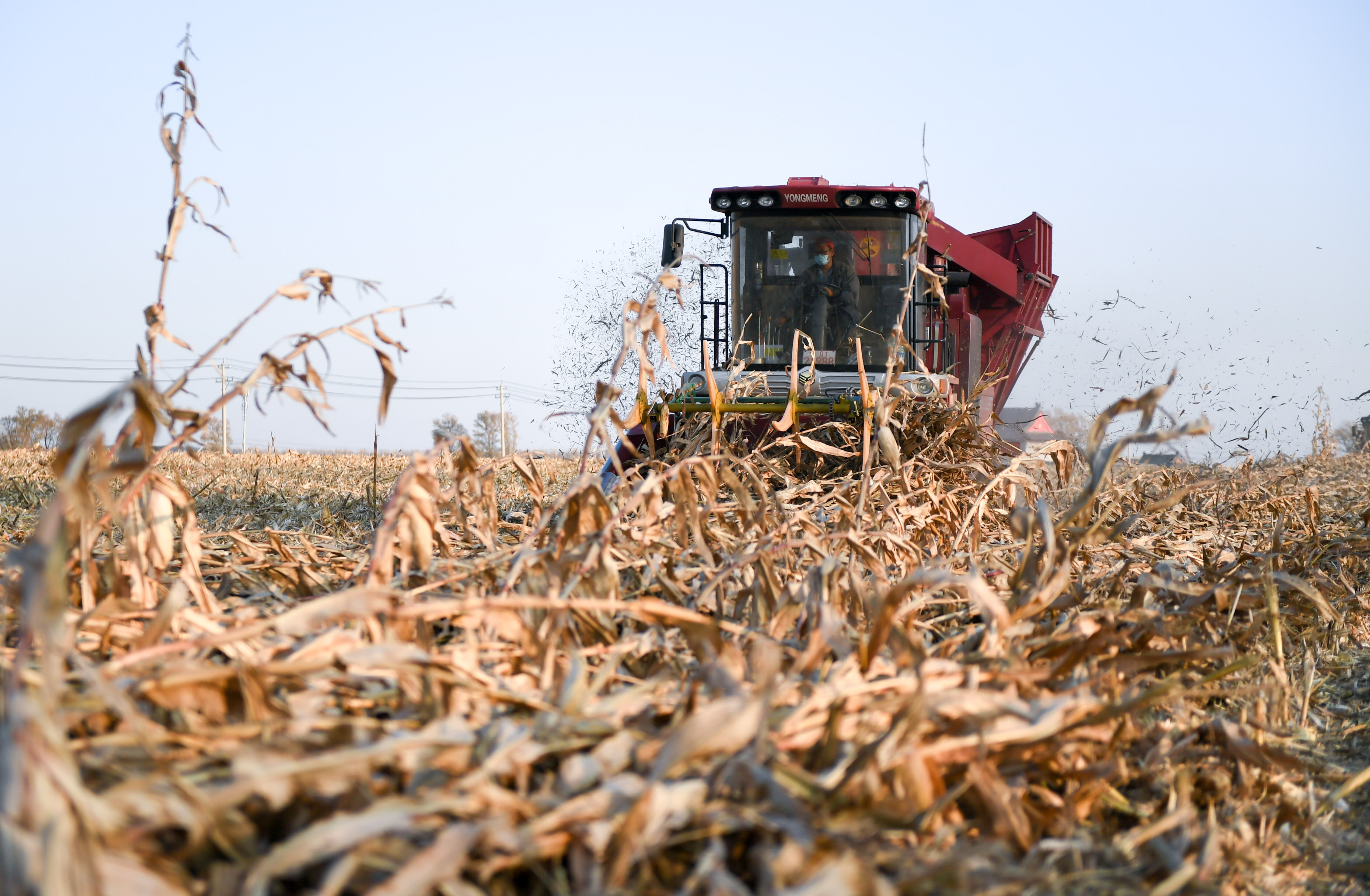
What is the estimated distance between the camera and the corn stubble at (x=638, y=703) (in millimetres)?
762

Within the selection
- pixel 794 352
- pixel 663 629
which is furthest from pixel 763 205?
pixel 663 629

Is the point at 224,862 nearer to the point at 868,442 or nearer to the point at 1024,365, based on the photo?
the point at 868,442

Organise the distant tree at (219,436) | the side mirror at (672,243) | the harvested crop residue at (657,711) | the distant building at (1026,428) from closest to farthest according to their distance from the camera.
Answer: the harvested crop residue at (657,711) → the side mirror at (672,243) → the distant building at (1026,428) → the distant tree at (219,436)

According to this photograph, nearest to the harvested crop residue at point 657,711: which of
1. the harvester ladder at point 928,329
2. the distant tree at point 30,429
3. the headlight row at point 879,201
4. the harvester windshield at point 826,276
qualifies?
the harvester ladder at point 928,329

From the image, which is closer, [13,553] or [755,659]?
[13,553]

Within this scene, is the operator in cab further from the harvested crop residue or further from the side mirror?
the harvested crop residue

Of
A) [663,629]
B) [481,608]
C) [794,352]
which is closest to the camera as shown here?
[481,608]

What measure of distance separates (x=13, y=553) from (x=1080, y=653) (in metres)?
1.22

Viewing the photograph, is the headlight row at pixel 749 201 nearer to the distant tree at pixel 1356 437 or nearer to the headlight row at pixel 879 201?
the headlight row at pixel 879 201

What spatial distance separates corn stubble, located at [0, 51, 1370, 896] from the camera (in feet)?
2.50

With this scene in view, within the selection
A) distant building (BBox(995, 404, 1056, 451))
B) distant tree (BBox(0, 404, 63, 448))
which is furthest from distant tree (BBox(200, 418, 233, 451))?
distant building (BBox(995, 404, 1056, 451))

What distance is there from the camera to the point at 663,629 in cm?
145

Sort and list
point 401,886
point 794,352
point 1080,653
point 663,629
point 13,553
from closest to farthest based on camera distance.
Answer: point 401,886 < point 13,553 < point 1080,653 < point 663,629 < point 794,352

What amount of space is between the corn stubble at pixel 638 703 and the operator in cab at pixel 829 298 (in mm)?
4295
